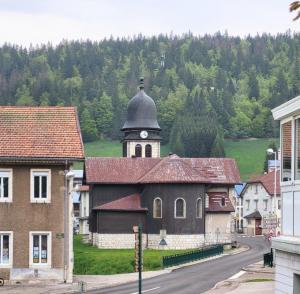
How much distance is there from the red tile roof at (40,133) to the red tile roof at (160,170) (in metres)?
Result: 29.2

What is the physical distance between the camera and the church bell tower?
3740 inches

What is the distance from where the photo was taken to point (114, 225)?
71562mm

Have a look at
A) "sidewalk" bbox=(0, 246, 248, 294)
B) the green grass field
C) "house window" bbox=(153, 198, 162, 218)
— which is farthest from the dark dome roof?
the green grass field

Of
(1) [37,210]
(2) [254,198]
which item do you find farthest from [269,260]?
(2) [254,198]

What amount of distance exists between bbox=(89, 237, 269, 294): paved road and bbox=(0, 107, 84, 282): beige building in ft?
9.86

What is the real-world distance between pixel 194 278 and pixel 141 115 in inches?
2158

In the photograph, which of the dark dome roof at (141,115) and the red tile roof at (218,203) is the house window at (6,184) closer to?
the red tile roof at (218,203)

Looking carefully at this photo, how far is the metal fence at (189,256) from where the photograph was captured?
169 ft

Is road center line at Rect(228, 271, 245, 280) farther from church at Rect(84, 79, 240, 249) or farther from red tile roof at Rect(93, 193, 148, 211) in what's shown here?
red tile roof at Rect(93, 193, 148, 211)

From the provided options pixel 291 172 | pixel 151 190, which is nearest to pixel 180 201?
pixel 151 190

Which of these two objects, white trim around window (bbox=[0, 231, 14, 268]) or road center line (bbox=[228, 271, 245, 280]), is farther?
road center line (bbox=[228, 271, 245, 280])

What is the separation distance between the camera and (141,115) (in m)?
97.1

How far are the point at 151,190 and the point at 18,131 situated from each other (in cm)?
3167

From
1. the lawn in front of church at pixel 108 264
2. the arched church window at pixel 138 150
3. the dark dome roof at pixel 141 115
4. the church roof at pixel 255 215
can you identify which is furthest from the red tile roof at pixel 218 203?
the church roof at pixel 255 215
